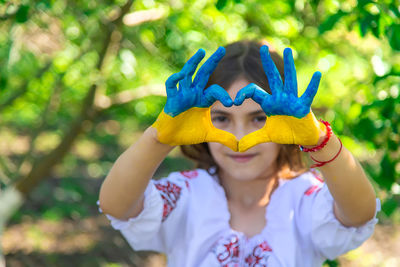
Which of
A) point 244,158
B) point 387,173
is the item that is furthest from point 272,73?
point 387,173

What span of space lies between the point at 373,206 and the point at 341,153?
24 centimetres

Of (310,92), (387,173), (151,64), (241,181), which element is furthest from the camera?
(151,64)

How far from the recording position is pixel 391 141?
6.12ft

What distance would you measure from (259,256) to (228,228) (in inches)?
5.6

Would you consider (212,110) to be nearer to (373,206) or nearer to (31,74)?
(373,206)

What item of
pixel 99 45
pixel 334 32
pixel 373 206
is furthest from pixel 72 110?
pixel 373 206

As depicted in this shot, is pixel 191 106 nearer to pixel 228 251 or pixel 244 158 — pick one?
pixel 244 158

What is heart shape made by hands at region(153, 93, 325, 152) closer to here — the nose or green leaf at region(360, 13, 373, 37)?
the nose

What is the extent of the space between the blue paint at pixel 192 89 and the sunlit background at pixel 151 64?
0.42 metres

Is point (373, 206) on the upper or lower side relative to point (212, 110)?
lower

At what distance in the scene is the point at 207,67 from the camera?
1.18m

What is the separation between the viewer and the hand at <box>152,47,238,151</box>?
1161mm

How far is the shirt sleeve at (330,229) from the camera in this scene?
149 centimetres

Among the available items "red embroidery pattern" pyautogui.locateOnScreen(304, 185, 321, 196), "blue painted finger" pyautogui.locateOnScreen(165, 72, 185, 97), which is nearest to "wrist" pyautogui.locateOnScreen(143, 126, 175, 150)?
"blue painted finger" pyautogui.locateOnScreen(165, 72, 185, 97)
